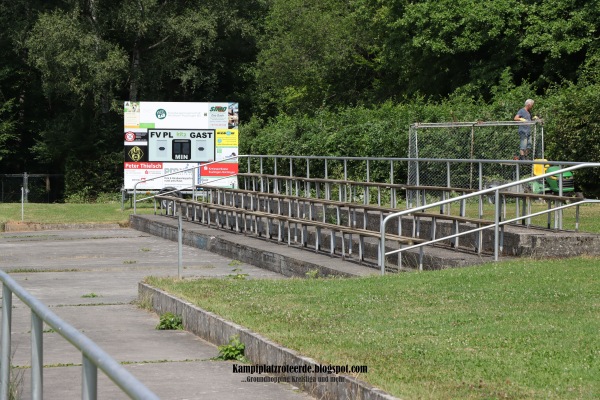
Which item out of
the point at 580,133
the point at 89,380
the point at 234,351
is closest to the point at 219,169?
the point at 580,133

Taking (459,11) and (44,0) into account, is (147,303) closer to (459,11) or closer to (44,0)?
(459,11)

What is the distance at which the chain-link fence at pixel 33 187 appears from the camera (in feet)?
166

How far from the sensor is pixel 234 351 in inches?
396

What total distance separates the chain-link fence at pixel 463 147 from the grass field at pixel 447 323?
422 inches

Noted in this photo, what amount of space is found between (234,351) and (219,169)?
24268mm

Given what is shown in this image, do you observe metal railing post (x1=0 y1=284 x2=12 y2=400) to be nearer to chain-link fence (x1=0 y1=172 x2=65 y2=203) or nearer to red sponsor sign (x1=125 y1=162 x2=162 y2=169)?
red sponsor sign (x1=125 y1=162 x2=162 y2=169)

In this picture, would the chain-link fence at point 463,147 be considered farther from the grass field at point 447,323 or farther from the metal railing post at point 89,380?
the metal railing post at point 89,380

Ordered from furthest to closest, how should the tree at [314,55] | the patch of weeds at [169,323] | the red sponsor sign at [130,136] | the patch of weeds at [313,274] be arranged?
the tree at [314,55], the red sponsor sign at [130,136], the patch of weeds at [313,274], the patch of weeds at [169,323]

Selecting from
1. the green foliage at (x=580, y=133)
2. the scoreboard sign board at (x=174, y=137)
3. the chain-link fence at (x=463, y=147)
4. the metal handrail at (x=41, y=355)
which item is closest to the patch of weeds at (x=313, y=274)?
the chain-link fence at (x=463, y=147)

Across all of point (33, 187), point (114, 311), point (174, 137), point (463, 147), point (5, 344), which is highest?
point (174, 137)

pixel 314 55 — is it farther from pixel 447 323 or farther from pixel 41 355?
pixel 41 355

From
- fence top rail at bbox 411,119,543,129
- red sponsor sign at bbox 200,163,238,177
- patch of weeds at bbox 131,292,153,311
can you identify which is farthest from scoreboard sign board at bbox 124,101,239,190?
patch of weeds at bbox 131,292,153,311

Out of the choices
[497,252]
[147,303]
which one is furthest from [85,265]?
[497,252]

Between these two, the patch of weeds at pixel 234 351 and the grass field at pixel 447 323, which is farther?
the patch of weeds at pixel 234 351
